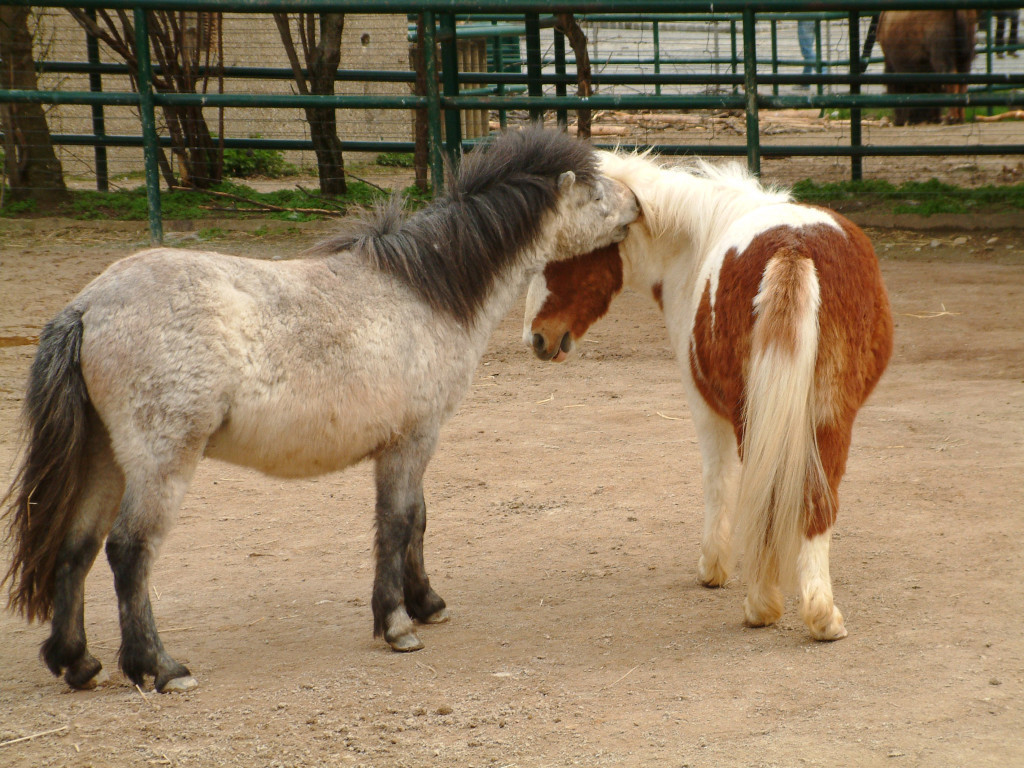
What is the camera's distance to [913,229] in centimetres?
900

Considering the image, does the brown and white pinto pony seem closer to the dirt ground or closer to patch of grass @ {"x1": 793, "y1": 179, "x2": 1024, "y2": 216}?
the dirt ground

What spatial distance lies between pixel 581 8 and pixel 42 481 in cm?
626

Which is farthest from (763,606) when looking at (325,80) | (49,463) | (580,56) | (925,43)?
(925,43)

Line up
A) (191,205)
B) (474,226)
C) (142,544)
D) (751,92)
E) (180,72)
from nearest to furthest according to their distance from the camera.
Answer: (142,544) → (474,226) → (751,92) → (191,205) → (180,72)

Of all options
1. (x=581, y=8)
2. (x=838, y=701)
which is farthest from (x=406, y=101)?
(x=838, y=701)

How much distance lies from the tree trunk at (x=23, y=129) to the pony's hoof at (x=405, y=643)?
7875 millimetres

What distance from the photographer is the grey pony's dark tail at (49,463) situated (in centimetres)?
291

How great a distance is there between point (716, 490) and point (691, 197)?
1.08 m

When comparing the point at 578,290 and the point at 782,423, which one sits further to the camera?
the point at 578,290

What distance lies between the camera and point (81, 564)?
306cm

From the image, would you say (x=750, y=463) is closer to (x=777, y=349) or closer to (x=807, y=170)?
(x=777, y=349)

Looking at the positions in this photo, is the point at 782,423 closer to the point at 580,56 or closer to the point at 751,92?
the point at 751,92

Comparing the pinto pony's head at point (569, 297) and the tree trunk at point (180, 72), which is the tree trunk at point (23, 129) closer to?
the tree trunk at point (180, 72)

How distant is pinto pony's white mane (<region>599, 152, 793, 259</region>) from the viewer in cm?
360
